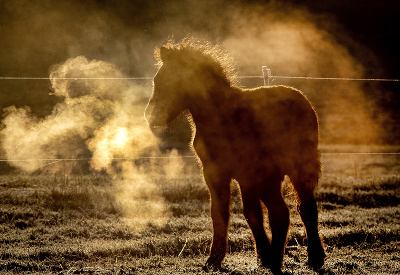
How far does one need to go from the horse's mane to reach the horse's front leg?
39.2 inches

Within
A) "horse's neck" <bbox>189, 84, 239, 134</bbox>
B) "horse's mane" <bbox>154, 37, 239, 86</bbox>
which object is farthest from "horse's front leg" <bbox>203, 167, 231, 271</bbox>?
"horse's mane" <bbox>154, 37, 239, 86</bbox>

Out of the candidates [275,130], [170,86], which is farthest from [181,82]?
[275,130]

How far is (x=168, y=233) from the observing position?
6.55m

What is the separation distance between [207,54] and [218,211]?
5.13ft

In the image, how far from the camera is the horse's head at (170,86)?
417 cm

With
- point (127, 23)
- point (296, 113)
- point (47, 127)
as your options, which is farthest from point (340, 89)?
point (296, 113)

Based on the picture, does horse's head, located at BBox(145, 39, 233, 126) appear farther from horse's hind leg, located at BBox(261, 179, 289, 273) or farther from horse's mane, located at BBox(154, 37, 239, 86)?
horse's hind leg, located at BBox(261, 179, 289, 273)

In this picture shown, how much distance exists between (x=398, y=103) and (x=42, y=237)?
1204 inches

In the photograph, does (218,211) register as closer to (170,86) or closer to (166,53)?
(170,86)

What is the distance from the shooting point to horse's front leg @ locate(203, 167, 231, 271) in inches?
164

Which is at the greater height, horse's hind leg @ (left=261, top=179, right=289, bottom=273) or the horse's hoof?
horse's hind leg @ (left=261, top=179, right=289, bottom=273)

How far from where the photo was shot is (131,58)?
835 inches

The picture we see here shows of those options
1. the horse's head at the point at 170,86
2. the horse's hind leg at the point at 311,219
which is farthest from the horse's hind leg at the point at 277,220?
the horse's head at the point at 170,86

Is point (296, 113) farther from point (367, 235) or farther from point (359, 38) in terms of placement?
point (359, 38)
